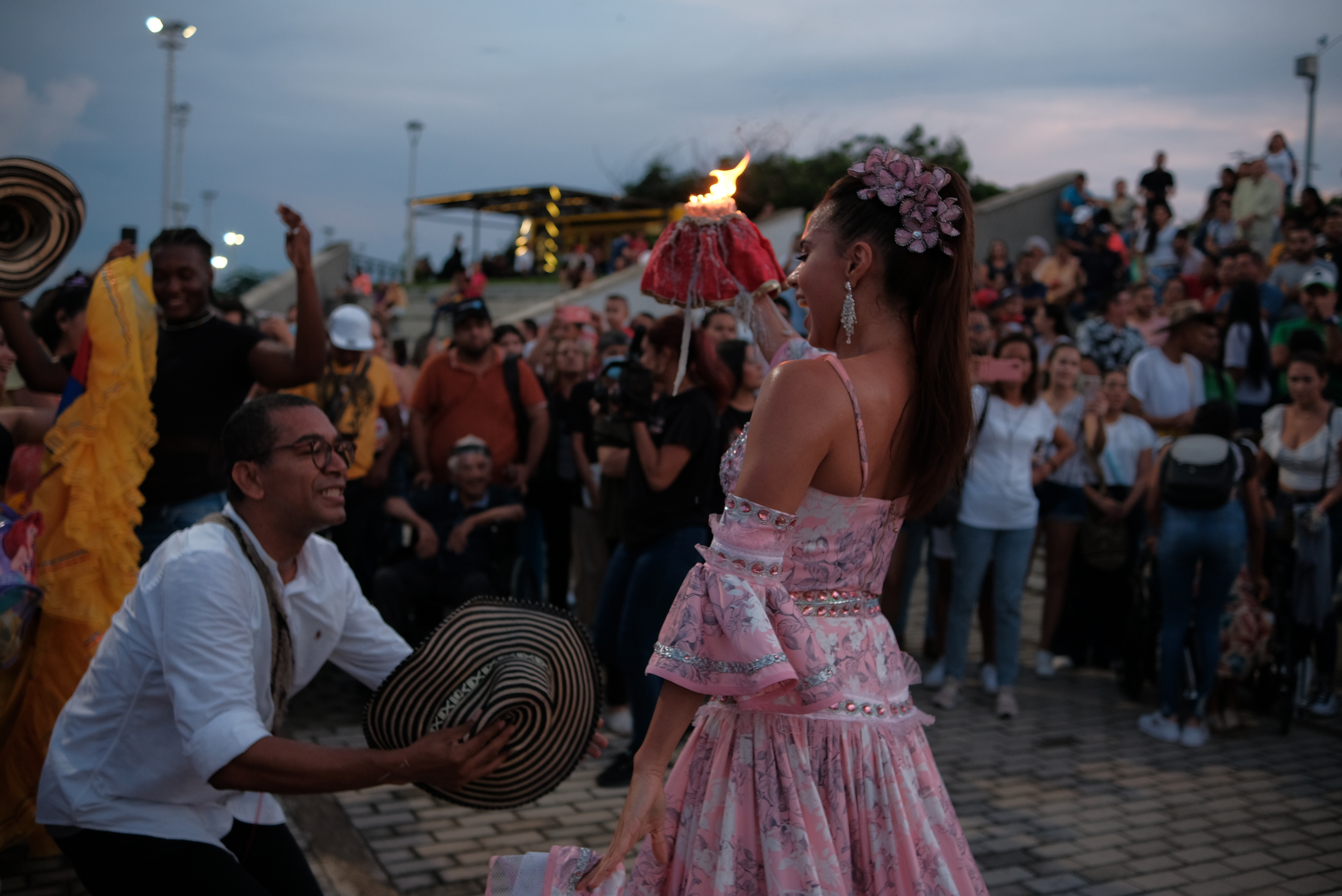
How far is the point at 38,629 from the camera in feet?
12.5

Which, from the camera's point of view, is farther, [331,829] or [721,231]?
[331,829]

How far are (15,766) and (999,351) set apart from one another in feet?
17.4

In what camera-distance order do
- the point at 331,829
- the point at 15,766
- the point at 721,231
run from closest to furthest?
the point at 721,231, the point at 15,766, the point at 331,829

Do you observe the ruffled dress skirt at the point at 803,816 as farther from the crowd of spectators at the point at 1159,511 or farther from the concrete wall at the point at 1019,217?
the concrete wall at the point at 1019,217

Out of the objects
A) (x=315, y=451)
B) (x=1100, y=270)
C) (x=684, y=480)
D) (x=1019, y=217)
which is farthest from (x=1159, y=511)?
(x=1019, y=217)

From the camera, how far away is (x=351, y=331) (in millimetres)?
6547

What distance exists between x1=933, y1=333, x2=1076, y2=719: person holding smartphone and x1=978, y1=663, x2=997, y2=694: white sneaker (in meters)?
0.17

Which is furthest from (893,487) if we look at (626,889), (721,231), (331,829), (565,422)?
(565,422)

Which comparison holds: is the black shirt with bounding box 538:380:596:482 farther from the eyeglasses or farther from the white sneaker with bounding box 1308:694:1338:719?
the white sneaker with bounding box 1308:694:1338:719

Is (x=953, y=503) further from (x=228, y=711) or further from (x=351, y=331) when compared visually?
(x=228, y=711)

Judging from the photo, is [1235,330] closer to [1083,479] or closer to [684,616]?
[1083,479]

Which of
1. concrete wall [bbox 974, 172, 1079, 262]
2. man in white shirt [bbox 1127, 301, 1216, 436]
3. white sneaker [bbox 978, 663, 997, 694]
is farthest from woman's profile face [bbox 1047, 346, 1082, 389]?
concrete wall [bbox 974, 172, 1079, 262]

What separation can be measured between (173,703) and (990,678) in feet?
17.1

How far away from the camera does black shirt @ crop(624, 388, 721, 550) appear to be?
4730mm
